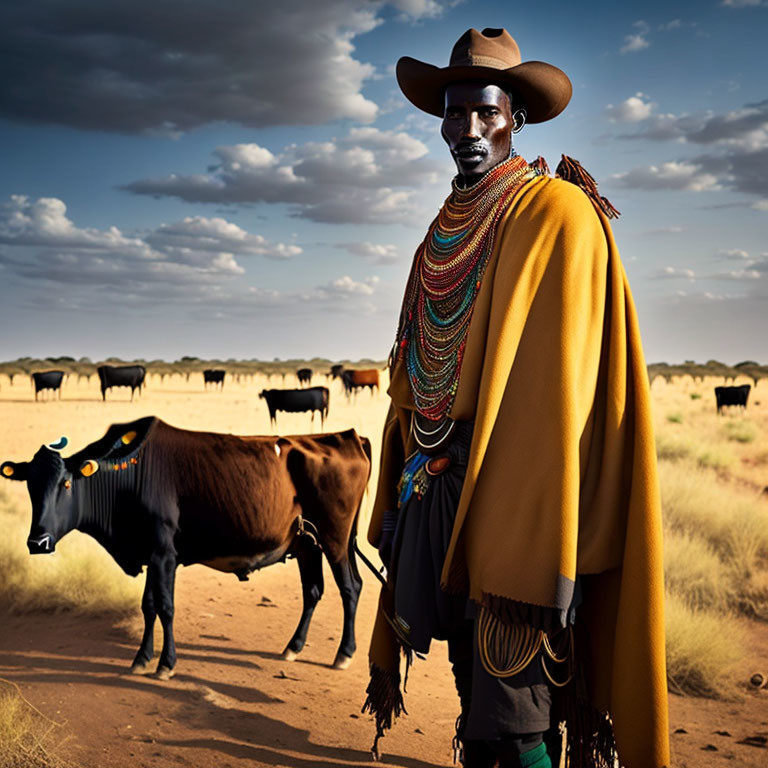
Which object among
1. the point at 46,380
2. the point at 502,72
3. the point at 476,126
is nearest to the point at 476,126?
the point at 476,126

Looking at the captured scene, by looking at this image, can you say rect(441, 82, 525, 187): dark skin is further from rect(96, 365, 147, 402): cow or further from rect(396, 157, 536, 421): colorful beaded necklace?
rect(96, 365, 147, 402): cow

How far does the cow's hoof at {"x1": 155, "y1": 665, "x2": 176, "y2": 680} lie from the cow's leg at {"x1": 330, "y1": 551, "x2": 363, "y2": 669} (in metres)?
1.22

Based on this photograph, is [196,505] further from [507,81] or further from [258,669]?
[507,81]

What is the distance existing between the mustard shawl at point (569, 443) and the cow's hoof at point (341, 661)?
3579mm

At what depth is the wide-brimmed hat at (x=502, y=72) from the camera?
282cm

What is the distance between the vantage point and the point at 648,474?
8.21ft

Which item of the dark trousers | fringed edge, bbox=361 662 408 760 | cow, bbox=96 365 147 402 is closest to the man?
the dark trousers

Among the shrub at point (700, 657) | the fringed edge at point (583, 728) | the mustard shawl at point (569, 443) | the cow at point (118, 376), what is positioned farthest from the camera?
the cow at point (118, 376)

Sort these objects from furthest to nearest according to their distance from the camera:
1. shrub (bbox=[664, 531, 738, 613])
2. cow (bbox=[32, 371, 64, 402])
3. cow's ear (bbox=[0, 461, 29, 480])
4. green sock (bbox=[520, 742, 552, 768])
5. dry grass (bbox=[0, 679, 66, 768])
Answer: cow (bbox=[32, 371, 64, 402])
shrub (bbox=[664, 531, 738, 613])
cow's ear (bbox=[0, 461, 29, 480])
dry grass (bbox=[0, 679, 66, 768])
green sock (bbox=[520, 742, 552, 768])

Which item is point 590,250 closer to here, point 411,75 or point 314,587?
point 411,75

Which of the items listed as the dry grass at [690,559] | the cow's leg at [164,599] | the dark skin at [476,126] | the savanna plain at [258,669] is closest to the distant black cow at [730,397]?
the dry grass at [690,559]

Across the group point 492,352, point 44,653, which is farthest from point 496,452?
point 44,653

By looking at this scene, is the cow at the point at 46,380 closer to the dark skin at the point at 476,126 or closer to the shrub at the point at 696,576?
the shrub at the point at 696,576

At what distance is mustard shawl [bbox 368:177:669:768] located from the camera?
2.41 meters
